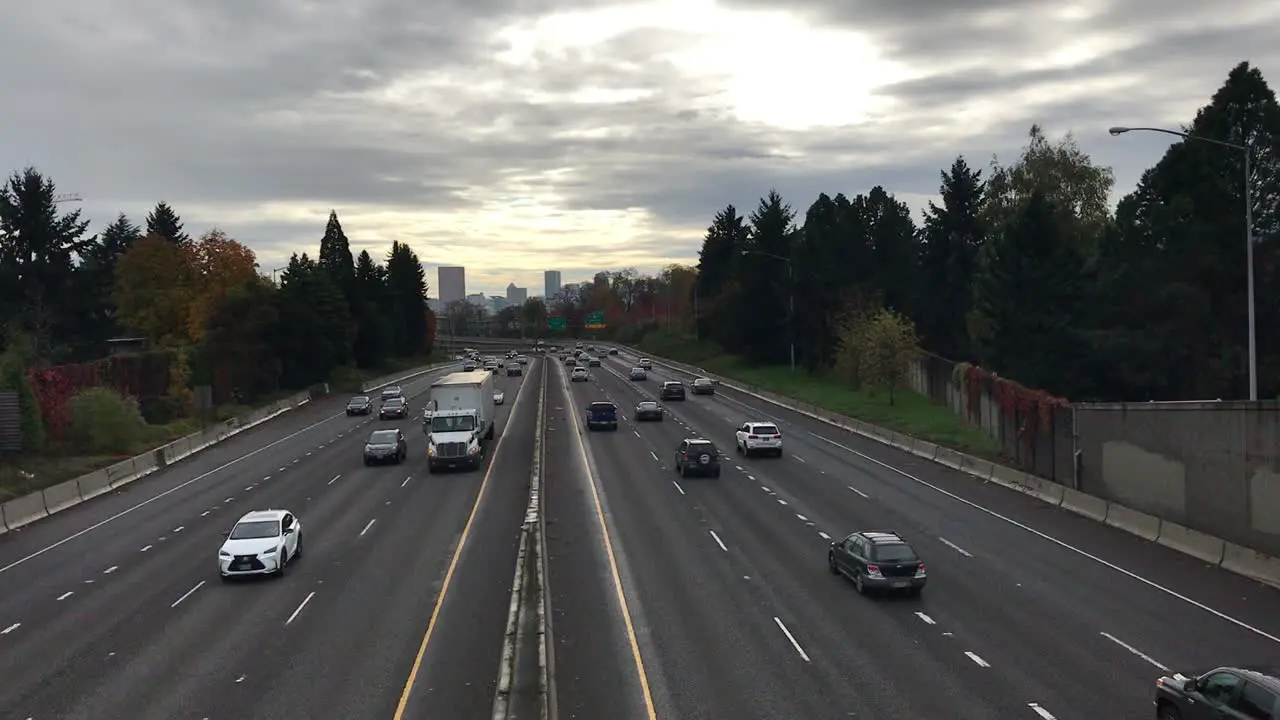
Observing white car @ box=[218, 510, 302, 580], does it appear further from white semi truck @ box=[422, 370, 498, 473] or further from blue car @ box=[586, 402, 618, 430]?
blue car @ box=[586, 402, 618, 430]

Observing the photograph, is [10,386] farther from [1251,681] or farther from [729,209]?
[729,209]

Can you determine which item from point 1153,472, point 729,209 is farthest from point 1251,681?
point 729,209

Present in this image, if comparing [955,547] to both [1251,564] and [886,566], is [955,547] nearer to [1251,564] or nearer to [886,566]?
[886,566]

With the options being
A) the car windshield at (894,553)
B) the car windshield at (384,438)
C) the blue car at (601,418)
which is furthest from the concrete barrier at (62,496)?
the car windshield at (894,553)

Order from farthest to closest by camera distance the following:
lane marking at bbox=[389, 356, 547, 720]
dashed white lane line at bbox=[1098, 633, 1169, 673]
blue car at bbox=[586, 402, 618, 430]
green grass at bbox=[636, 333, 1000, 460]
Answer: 1. blue car at bbox=[586, 402, 618, 430]
2. green grass at bbox=[636, 333, 1000, 460]
3. dashed white lane line at bbox=[1098, 633, 1169, 673]
4. lane marking at bbox=[389, 356, 547, 720]

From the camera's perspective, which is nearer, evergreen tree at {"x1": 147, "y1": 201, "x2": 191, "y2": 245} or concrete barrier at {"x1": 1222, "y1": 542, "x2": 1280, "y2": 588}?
concrete barrier at {"x1": 1222, "y1": 542, "x2": 1280, "y2": 588}

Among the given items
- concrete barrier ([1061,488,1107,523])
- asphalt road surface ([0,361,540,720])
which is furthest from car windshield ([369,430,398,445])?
concrete barrier ([1061,488,1107,523])
